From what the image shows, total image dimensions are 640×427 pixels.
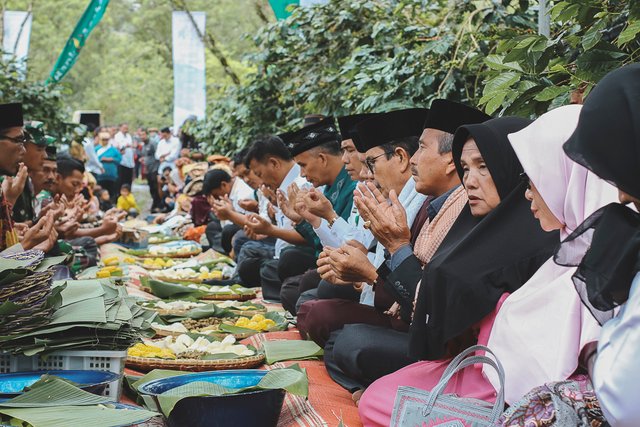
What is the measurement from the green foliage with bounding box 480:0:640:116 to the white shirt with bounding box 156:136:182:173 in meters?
15.2

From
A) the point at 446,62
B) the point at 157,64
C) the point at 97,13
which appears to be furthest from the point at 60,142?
the point at 157,64

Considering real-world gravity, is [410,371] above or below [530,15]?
below

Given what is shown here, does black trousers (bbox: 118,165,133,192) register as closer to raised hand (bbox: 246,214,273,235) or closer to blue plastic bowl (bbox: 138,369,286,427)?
raised hand (bbox: 246,214,273,235)

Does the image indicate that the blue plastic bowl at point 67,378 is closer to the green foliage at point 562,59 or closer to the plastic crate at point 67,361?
the plastic crate at point 67,361

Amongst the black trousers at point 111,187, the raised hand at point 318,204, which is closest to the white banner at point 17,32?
the black trousers at point 111,187

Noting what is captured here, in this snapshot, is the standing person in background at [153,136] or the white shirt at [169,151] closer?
the white shirt at [169,151]

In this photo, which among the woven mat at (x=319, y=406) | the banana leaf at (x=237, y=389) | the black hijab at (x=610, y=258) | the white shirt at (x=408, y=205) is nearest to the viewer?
the black hijab at (x=610, y=258)

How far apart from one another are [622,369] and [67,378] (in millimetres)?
2119

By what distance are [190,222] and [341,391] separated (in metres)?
8.35

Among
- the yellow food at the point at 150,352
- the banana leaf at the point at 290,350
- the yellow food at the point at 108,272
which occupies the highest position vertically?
the yellow food at the point at 150,352

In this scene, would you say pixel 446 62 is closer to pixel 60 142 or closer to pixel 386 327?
pixel 386 327

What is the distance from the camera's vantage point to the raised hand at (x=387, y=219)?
3.73 metres

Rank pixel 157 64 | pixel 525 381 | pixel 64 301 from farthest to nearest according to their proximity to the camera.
A: pixel 157 64, pixel 64 301, pixel 525 381

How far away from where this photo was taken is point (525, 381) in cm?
273
